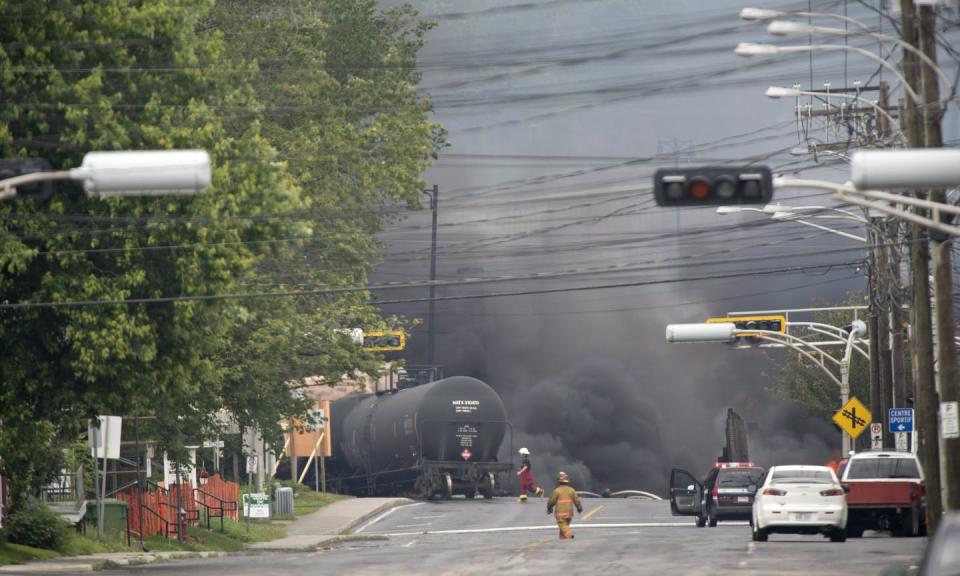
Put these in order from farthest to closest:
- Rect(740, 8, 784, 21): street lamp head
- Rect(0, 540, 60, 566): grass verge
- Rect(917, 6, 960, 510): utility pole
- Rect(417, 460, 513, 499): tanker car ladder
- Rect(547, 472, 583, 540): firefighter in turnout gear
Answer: Rect(417, 460, 513, 499): tanker car ladder → Rect(547, 472, 583, 540): firefighter in turnout gear → Rect(0, 540, 60, 566): grass verge → Rect(917, 6, 960, 510): utility pole → Rect(740, 8, 784, 21): street lamp head

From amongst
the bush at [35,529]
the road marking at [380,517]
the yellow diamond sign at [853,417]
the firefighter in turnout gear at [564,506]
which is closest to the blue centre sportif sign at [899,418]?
the yellow diamond sign at [853,417]

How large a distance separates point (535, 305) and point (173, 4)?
7887 cm

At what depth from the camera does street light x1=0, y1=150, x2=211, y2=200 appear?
1698 centimetres

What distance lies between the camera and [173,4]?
33.4m

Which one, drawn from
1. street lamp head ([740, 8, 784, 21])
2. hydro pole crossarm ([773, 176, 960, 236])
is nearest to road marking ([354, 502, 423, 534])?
street lamp head ([740, 8, 784, 21])

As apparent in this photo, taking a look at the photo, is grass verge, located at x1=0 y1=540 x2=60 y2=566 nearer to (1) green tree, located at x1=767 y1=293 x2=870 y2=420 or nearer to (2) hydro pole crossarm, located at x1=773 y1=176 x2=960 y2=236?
(2) hydro pole crossarm, located at x1=773 y1=176 x2=960 y2=236

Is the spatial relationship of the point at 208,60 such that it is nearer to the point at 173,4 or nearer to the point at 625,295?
the point at 173,4

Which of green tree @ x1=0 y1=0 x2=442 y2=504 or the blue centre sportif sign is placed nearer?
green tree @ x1=0 y1=0 x2=442 y2=504

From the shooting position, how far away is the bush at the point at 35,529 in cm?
3391

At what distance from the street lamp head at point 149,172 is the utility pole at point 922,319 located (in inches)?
570

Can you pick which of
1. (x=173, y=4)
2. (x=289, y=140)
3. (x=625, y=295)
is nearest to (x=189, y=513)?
(x=289, y=140)

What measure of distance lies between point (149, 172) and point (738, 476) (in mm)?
28506

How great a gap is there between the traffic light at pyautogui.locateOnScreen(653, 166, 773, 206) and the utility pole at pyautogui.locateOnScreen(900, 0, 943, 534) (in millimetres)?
7265

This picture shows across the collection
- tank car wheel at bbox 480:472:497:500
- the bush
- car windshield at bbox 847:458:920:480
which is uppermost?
car windshield at bbox 847:458:920:480
